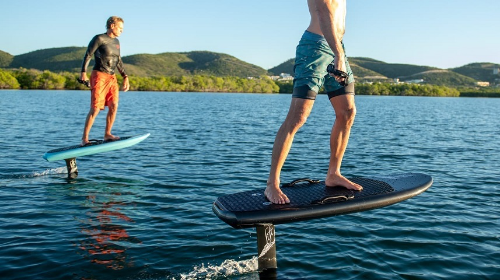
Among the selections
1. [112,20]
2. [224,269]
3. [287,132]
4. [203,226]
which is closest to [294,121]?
[287,132]

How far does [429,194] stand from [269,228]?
6.09 metres

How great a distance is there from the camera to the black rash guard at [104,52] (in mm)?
10500

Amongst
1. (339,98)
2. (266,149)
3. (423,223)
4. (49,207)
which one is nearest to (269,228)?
(339,98)

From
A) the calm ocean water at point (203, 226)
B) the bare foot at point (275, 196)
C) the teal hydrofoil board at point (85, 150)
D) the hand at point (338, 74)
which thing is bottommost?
the calm ocean water at point (203, 226)

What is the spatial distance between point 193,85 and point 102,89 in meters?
146

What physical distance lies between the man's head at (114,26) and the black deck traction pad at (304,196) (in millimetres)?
6317

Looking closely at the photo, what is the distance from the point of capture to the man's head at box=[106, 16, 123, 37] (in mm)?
10594

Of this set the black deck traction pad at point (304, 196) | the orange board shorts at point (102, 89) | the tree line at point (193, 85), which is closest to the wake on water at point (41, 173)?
the orange board shorts at point (102, 89)

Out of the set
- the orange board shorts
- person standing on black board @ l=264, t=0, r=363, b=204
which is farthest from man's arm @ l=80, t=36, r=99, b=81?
person standing on black board @ l=264, t=0, r=363, b=204

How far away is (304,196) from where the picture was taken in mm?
5801

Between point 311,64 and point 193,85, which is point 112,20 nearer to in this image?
point 311,64

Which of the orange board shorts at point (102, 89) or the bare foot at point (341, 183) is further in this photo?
the orange board shorts at point (102, 89)

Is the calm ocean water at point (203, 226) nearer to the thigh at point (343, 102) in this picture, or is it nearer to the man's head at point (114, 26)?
the thigh at point (343, 102)

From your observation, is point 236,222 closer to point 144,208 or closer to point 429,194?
point 144,208
